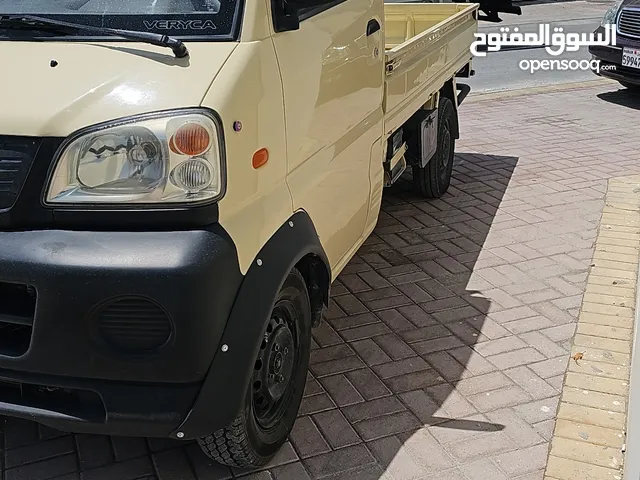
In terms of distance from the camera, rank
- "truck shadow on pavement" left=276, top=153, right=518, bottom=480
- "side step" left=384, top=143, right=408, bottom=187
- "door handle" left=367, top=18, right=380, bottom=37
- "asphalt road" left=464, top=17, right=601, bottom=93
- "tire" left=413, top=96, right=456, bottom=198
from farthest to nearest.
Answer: "asphalt road" left=464, top=17, right=601, bottom=93, "tire" left=413, top=96, right=456, bottom=198, "side step" left=384, top=143, right=408, bottom=187, "door handle" left=367, top=18, right=380, bottom=37, "truck shadow on pavement" left=276, top=153, right=518, bottom=480

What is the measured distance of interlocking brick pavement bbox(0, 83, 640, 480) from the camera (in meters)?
2.97

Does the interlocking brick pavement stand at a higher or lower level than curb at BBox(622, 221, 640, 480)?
lower

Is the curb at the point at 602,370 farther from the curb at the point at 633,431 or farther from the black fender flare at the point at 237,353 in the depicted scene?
the black fender flare at the point at 237,353

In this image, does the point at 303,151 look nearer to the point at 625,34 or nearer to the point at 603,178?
the point at 603,178

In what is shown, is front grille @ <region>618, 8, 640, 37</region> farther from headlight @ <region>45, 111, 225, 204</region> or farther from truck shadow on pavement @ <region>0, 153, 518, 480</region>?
headlight @ <region>45, 111, 225, 204</region>

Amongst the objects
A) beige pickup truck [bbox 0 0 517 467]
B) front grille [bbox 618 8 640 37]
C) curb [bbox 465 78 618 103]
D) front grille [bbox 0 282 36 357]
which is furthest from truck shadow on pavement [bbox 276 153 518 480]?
front grille [bbox 618 8 640 37]

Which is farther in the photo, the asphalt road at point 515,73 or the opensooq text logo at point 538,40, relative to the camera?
the opensooq text logo at point 538,40

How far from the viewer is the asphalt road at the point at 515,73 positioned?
36.3 feet

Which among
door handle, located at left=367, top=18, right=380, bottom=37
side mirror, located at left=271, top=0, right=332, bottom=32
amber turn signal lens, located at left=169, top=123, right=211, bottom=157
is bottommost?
amber turn signal lens, located at left=169, top=123, right=211, bottom=157

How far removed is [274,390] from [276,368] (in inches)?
3.7

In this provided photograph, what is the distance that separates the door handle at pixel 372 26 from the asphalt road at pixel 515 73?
7.07m

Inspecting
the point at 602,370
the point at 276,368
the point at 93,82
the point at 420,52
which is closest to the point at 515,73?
the point at 420,52

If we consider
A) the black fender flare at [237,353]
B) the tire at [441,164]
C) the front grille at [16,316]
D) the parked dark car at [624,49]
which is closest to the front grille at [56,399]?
the front grille at [16,316]

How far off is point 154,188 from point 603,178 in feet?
17.3
